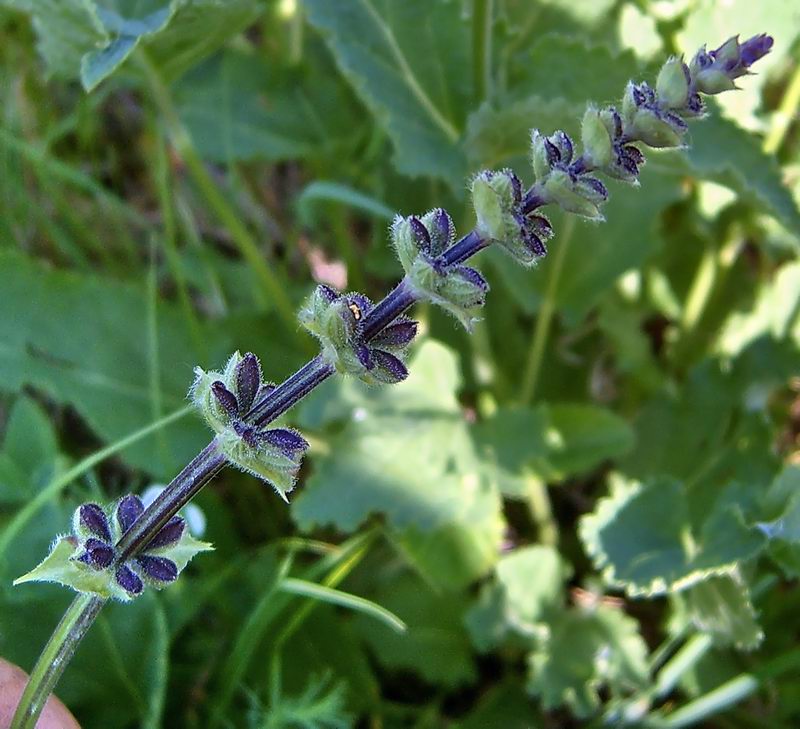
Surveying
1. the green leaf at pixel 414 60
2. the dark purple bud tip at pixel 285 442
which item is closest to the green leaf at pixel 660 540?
the green leaf at pixel 414 60

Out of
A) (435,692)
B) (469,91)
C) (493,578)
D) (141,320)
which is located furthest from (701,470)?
(141,320)

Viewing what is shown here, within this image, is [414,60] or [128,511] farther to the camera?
[414,60]

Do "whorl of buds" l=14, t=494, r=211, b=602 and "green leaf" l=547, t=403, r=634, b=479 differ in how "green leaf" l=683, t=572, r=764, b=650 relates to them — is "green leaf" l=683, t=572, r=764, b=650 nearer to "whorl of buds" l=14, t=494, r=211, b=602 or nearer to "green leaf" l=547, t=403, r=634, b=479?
"green leaf" l=547, t=403, r=634, b=479

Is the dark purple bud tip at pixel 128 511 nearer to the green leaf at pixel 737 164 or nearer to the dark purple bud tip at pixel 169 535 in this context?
the dark purple bud tip at pixel 169 535

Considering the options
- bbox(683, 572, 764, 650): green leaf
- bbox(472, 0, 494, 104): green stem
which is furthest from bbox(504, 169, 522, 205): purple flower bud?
bbox(683, 572, 764, 650): green leaf

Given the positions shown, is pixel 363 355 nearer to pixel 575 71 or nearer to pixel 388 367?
pixel 388 367

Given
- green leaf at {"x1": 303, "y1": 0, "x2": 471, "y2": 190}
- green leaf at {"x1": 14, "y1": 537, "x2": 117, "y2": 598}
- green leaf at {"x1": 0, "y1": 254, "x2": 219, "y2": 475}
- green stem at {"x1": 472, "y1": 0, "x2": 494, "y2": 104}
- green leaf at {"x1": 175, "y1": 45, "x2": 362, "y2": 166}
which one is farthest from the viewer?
green leaf at {"x1": 175, "y1": 45, "x2": 362, "y2": 166}

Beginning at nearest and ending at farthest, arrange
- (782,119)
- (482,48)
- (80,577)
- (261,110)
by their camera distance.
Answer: (80,577) < (482,48) < (782,119) < (261,110)

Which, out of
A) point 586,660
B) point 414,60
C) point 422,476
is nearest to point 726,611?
point 586,660
